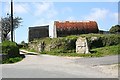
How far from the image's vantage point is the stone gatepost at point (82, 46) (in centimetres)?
2869

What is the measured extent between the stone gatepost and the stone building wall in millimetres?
21338

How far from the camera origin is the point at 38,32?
2057 inches

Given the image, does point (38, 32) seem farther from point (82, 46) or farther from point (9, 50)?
point (9, 50)

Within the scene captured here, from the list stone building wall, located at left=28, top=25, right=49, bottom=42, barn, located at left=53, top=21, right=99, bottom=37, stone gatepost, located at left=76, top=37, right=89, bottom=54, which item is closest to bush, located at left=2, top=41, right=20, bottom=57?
stone gatepost, located at left=76, top=37, right=89, bottom=54

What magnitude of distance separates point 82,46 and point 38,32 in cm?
2373

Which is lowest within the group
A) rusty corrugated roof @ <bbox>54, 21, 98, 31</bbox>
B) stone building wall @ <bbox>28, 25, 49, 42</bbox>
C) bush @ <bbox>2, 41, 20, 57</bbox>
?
bush @ <bbox>2, 41, 20, 57</bbox>

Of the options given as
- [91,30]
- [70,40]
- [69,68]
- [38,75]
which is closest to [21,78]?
[38,75]

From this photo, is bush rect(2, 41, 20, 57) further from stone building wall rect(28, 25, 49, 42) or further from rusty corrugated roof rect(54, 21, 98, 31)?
stone building wall rect(28, 25, 49, 42)

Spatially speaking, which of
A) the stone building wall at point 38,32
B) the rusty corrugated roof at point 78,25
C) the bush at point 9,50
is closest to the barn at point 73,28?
the rusty corrugated roof at point 78,25

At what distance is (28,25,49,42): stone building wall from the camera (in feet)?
169

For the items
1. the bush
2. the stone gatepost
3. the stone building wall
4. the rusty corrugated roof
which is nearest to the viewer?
the bush

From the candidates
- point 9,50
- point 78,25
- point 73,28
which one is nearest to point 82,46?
point 9,50

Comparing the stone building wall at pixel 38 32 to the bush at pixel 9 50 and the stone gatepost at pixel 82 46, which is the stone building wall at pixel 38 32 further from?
the bush at pixel 9 50

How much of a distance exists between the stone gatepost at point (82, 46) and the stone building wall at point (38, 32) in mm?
21338
